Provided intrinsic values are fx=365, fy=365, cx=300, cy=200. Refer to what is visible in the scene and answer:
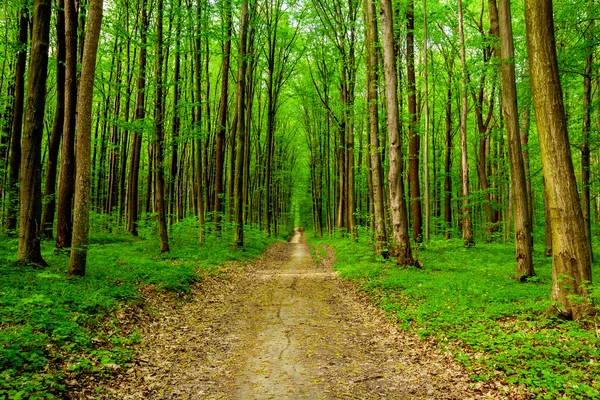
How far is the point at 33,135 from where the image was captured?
8.39 meters

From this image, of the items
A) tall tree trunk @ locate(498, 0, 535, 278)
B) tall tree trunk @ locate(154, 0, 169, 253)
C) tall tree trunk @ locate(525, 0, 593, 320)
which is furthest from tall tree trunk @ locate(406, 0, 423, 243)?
tall tree trunk @ locate(154, 0, 169, 253)

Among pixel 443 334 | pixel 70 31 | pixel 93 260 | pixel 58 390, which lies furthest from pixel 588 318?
pixel 70 31

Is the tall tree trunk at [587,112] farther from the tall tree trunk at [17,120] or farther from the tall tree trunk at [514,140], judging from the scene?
the tall tree trunk at [17,120]

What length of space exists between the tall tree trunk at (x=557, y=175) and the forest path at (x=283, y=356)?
2494 millimetres

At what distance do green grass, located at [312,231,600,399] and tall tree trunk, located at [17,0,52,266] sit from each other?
856cm

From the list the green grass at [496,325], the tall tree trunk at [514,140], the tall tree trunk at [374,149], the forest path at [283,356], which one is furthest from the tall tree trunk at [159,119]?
the tall tree trunk at [514,140]

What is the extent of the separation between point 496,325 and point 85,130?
9.24 metres

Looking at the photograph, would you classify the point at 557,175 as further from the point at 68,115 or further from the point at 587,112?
the point at 68,115

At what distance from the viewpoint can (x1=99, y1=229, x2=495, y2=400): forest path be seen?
474cm

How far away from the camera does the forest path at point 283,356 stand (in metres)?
4.74

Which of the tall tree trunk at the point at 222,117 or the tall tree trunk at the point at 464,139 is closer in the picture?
the tall tree trunk at the point at 464,139

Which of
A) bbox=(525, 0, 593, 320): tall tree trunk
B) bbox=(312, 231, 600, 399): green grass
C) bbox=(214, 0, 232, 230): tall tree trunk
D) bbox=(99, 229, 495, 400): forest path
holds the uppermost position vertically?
bbox=(214, 0, 232, 230): tall tree trunk

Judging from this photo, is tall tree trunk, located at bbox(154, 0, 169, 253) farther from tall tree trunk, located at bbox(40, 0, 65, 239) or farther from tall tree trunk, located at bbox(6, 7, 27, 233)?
tall tree trunk, located at bbox(6, 7, 27, 233)

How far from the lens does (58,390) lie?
425cm
